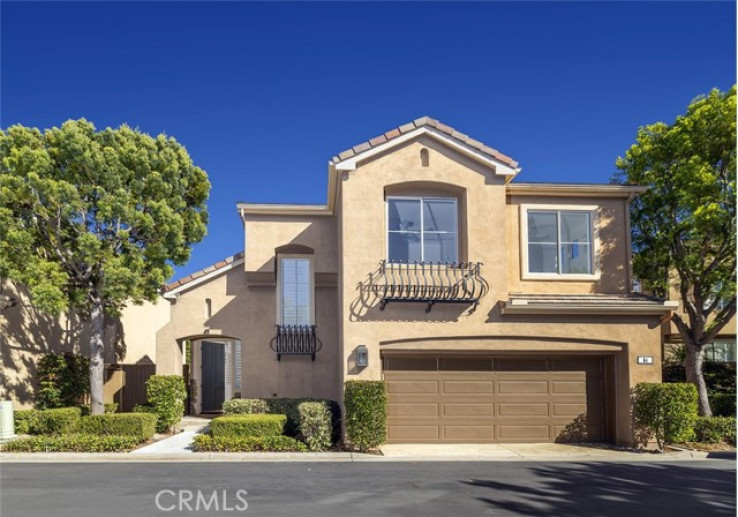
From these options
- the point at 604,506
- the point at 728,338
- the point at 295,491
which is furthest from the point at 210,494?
the point at 728,338

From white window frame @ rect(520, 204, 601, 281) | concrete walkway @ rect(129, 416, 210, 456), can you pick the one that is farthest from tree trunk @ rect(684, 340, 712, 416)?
concrete walkway @ rect(129, 416, 210, 456)

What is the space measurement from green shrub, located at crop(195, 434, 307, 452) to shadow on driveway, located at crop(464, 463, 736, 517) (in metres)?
4.95

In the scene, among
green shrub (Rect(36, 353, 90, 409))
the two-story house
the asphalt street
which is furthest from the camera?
green shrub (Rect(36, 353, 90, 409))

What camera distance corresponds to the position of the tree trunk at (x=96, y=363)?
1795 cm

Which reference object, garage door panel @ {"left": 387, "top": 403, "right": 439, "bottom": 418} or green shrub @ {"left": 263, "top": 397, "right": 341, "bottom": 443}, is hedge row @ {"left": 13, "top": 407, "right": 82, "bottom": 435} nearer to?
green shrub @ {"left": 263, "top": 397, "right": 341, "bottom": 443}

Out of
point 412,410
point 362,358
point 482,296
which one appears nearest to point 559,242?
point 482,296

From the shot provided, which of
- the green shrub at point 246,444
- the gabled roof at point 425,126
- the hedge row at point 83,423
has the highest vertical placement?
the gabled roof at point 425,126

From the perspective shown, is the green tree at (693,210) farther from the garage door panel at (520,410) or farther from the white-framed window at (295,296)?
the white-framed window at (295,296)

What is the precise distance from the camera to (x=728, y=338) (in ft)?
78.5

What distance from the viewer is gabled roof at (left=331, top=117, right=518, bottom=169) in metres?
16.2

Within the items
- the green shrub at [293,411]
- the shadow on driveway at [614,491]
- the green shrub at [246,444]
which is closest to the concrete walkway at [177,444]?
the green shrub at [246,444]

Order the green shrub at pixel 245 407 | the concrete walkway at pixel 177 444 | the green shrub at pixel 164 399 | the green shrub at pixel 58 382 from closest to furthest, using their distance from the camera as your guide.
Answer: the concrete walkway at pixel 177 444 → the green shrub at pixel 245 407 → the green shrub at pixel 164 399 → the green shrub at pixel 58 382

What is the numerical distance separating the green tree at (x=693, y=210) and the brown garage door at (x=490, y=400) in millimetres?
3904

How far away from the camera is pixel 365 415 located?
14.9 metres
